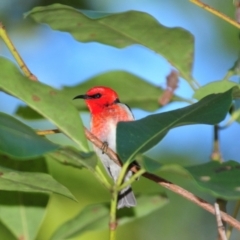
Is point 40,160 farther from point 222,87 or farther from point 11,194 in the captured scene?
point 222,87

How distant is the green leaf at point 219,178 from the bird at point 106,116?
140 cm

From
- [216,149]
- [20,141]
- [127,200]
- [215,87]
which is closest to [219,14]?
[215,87]

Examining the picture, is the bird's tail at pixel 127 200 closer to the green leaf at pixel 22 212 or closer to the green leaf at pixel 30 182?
the green leaf at pixel 22 212

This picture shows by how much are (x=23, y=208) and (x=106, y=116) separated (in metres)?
1.02

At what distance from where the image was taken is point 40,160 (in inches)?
86.9

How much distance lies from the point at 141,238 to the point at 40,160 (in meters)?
1.97

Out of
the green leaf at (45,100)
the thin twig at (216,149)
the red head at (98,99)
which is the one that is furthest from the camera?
the red head at (98,99)

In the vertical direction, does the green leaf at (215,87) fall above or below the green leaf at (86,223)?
above

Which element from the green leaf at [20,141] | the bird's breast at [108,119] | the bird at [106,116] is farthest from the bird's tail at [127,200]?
the green leaf at [20,141]

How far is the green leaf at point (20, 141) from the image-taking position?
5.05 feet

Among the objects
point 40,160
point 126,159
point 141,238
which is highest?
point 126,159

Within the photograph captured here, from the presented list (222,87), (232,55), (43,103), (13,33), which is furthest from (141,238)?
(43,103)

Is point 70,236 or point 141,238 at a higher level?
point 70,236

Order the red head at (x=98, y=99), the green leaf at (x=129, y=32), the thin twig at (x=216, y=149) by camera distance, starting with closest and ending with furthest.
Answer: the thin twig at (x=216, y=149) → the green leaf at (x=129, y=32) → the red head at (x=98, y=99)
